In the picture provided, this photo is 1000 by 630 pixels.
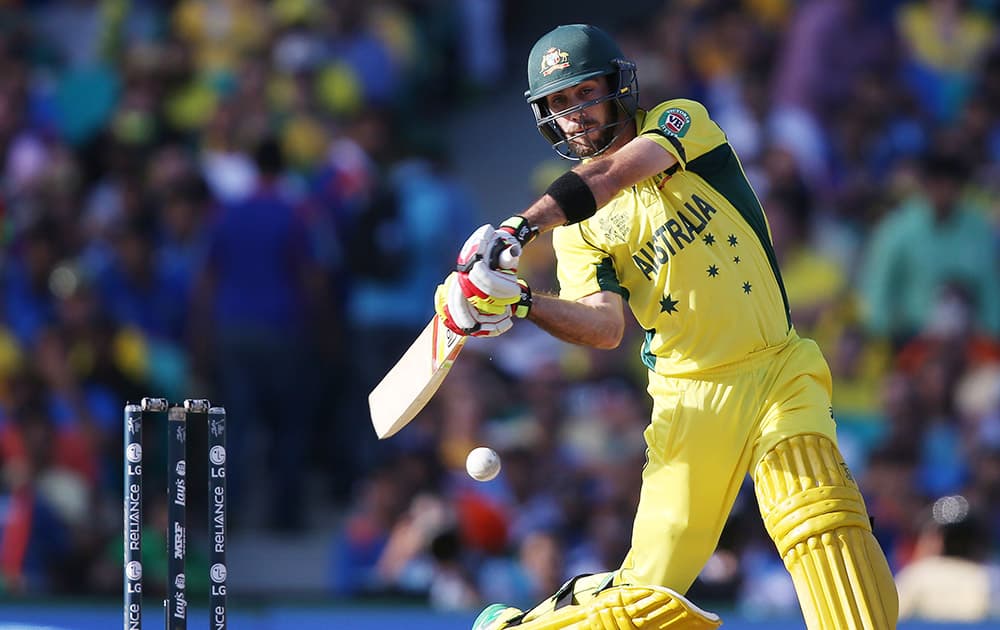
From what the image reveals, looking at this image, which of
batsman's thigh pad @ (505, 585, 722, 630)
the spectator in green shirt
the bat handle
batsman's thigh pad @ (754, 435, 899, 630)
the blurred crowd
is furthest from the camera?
the spectator in green shirt

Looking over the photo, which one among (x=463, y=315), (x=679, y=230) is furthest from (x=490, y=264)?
(x=679, y=230)

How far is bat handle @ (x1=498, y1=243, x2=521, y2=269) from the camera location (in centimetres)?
434

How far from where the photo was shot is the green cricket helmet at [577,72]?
4.76m

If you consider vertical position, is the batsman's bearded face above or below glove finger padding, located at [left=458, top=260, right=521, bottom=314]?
above

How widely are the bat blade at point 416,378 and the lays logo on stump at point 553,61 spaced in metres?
0.75

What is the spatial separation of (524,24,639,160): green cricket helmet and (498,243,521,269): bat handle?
0.61 metres

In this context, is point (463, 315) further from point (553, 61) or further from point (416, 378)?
point (553, 61)

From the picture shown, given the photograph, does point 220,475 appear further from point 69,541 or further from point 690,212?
point 69,541

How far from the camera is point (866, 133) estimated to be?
9578 mm

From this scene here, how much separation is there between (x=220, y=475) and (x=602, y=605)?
107cm

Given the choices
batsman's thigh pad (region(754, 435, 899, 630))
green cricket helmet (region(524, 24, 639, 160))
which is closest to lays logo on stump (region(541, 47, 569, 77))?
green cricket helmet (region(524, 24, 639, 160))

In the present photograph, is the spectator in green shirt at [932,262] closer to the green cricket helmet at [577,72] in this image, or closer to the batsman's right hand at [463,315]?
the green cricket helmet at [577,72]

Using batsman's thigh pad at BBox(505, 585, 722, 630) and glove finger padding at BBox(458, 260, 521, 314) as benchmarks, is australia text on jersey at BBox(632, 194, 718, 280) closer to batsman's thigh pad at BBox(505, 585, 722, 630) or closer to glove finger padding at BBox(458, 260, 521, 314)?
glove finger padding at BBox(458, 260, 521, 314)

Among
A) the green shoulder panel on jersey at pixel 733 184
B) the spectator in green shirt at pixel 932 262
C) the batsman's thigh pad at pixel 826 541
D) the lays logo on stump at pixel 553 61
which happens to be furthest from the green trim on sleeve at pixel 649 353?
the spectator in green shirt at pixel 932 262
